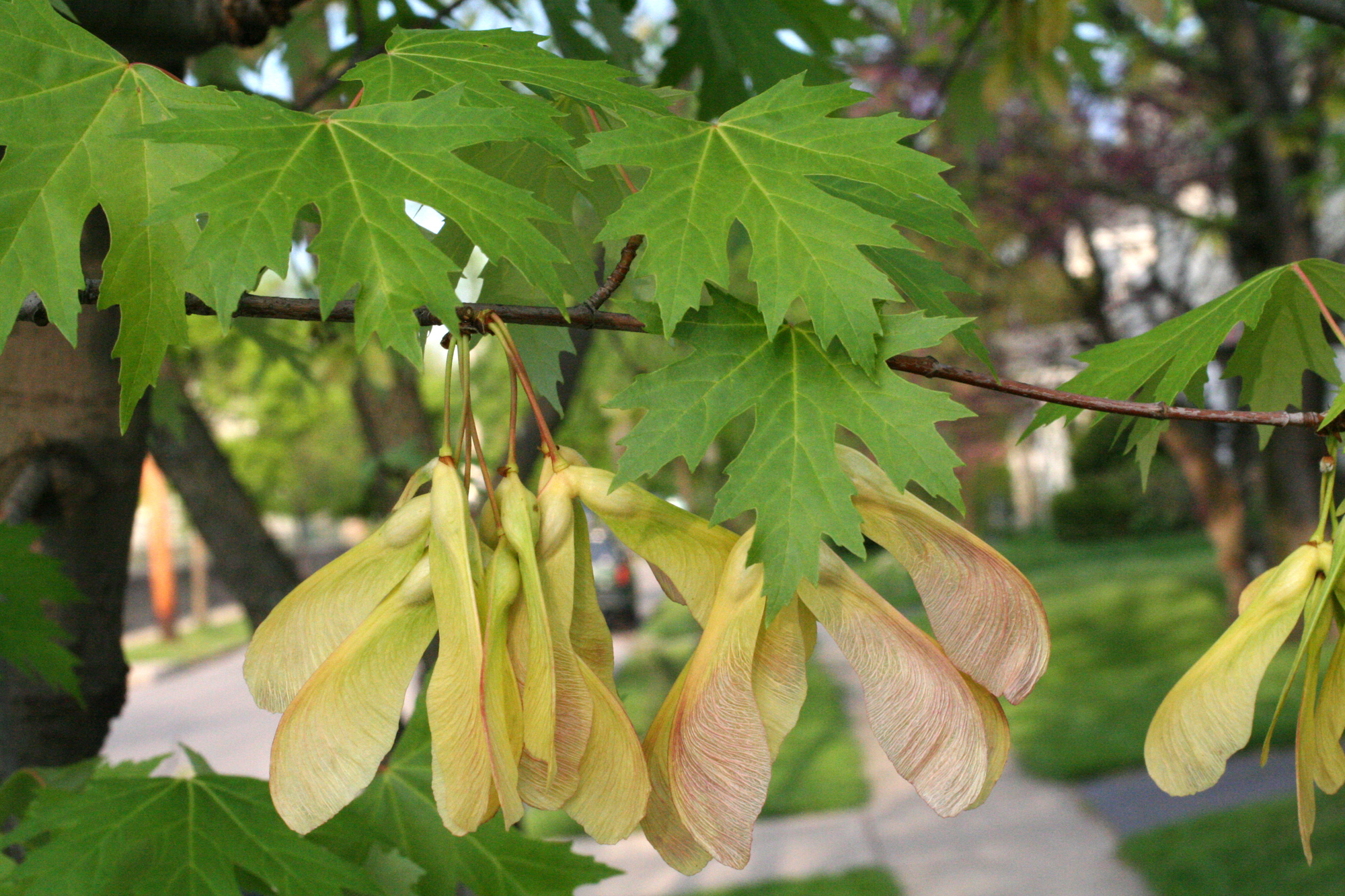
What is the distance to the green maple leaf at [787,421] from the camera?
91 centimetres

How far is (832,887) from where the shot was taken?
17.7 ft

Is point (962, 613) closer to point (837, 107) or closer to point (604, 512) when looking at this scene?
point (604, 512)

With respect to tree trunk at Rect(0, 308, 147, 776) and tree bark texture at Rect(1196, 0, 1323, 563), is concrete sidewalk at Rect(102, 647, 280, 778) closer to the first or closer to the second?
tree trunk at Rect(0, 308, 147, 776)

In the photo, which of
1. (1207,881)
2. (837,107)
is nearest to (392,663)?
(837,107)

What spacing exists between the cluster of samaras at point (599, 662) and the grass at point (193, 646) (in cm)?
1619

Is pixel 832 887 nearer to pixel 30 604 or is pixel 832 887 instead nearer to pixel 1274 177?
pixel 1274 177

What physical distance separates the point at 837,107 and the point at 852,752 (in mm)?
7558

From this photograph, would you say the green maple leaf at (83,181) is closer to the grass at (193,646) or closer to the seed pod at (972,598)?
the seed pod at (972,598)

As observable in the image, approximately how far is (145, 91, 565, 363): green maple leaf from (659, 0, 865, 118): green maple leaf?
1160mm

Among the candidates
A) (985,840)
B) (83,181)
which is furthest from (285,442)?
(83,181)

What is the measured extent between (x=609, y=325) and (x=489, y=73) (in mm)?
310

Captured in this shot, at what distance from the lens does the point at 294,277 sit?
13.9ft

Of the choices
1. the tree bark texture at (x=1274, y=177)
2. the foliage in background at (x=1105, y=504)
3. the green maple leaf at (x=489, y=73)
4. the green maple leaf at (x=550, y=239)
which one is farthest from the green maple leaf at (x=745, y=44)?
the foliage in background at (x=1105, y=504)

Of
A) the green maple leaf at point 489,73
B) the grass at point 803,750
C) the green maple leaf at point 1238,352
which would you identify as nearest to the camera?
the green maple leaf at point 489,73
